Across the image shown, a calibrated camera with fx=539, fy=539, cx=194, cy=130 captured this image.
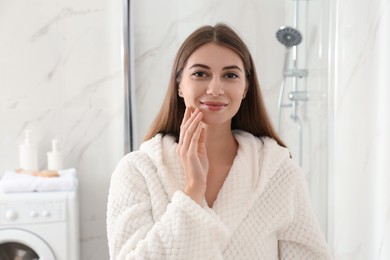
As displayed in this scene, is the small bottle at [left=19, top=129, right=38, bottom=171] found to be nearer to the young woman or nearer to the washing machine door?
the washing machine door

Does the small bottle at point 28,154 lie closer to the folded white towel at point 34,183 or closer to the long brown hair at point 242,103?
the folded white towel at point 34,183

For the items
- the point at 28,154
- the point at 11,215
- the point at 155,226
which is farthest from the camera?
the point at 28,154

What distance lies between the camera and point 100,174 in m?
2.76

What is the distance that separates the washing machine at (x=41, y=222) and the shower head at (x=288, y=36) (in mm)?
1133

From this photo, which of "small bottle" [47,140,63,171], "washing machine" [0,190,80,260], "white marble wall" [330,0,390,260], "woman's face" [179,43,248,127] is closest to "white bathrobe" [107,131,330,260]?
"woman's face" [179,43,248,127]

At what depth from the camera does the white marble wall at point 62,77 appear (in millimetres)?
2654

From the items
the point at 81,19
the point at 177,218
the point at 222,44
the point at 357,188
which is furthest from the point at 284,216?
the point at 81,19

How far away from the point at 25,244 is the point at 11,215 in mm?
148

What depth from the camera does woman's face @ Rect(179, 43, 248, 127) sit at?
118 centimetres

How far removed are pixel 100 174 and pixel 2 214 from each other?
595mm

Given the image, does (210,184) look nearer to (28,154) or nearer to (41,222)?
(41,222)

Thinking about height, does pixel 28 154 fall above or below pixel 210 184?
below

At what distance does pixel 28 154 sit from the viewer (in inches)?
101

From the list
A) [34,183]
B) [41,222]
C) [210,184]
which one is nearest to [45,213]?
[41,222]
